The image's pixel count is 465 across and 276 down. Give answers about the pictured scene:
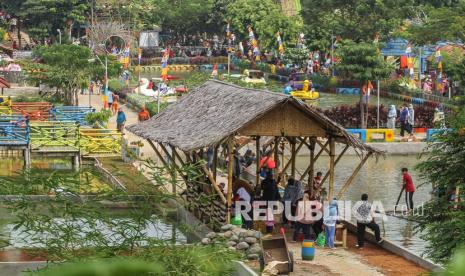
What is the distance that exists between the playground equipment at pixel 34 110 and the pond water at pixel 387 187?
25.9 feet

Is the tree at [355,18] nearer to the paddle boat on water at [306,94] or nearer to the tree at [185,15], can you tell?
the paddle boat on water at [306,94]

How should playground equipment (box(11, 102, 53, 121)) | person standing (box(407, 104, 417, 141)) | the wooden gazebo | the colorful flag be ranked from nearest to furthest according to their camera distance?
the wooden gazebo
playground equipment (box(11, 102, 53, 121))
person standing (box(407, 104, 417, 141))
the colorful flag

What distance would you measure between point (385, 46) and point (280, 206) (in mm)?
36438

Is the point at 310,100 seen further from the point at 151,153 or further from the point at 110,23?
the point at 110,23

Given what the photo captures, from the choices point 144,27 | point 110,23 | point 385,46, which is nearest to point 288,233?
point 385,46

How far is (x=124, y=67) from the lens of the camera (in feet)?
178

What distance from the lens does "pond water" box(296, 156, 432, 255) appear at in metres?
21.6

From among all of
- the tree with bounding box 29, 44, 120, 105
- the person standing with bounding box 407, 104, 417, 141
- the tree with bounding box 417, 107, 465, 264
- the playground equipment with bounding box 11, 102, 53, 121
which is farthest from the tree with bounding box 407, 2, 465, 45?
the tree with bounding box 417, 107, 465, 264

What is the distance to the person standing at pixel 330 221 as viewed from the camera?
62.6 feet

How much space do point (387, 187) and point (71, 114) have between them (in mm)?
11625

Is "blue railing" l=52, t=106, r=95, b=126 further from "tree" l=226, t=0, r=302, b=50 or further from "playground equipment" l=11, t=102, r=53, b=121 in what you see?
"tree" l=226, t=0, r=302, b=50

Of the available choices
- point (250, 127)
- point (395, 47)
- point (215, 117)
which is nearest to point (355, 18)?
point (395, 47)

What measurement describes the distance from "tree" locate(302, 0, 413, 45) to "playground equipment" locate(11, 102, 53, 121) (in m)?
22.0

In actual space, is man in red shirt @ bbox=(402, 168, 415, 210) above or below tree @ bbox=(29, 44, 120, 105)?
below
